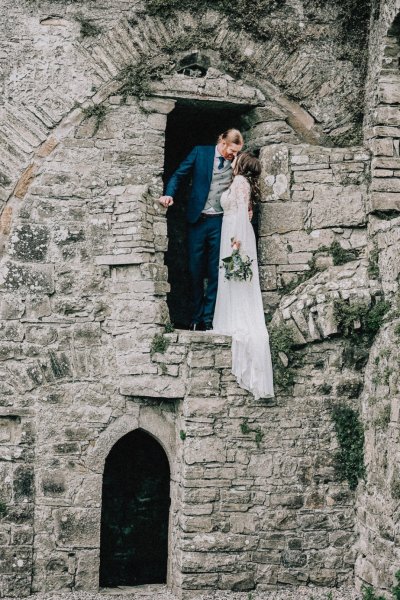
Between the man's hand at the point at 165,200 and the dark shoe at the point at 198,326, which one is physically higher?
the man's hand at the point at 165,200

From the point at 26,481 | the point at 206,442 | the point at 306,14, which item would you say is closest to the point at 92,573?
the point at 26,481

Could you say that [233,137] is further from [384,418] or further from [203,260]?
[384,418]

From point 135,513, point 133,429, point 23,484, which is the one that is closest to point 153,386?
point 133,429

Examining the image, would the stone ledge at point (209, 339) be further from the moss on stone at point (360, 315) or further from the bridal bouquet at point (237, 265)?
the moss on stone at point (360, 315)

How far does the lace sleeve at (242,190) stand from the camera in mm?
9164

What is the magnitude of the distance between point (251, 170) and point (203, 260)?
0.99 m

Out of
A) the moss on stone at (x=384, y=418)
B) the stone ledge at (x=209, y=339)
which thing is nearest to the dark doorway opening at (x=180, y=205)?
the stone ledge at (x=209, y=339)

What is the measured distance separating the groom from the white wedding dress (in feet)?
0.66

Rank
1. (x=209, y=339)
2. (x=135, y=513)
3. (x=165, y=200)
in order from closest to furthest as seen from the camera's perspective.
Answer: (x=209, y=339), (x=165, y=200), (x=135, y=513)

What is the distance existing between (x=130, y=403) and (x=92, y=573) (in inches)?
60.0

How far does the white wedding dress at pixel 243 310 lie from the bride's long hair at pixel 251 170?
7 cm

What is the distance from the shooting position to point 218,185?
375 inches

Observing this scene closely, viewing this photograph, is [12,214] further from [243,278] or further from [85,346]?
[243,278]

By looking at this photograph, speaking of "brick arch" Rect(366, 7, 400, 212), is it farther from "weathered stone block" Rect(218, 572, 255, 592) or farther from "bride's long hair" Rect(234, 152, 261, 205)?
"weathered stone block" Rect(218, 572, 255, 592)
